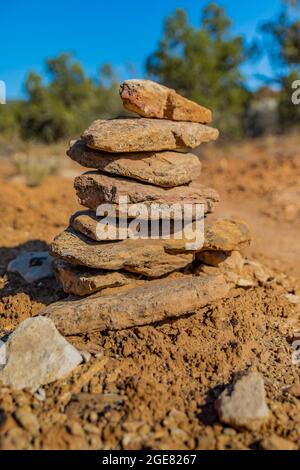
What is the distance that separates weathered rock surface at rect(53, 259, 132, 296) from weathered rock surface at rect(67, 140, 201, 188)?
1.07m

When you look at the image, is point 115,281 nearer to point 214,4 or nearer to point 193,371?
point 193,371

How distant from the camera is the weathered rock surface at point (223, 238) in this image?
4.81 meters

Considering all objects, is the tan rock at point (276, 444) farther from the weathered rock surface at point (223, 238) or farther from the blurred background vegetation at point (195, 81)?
the blurred background vegetation at point (195, 81)

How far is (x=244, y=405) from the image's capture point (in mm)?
3213


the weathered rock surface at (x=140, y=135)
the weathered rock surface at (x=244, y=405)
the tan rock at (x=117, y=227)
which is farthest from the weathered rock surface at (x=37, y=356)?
the weathered rock surface at (x=140, y=135)

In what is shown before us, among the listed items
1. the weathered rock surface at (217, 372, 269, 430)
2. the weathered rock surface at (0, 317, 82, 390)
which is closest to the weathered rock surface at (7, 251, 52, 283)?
the weathered rock surface at (0, 317, 82, 390)

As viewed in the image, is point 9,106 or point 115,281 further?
point 9,106

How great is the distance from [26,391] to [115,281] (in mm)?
1475

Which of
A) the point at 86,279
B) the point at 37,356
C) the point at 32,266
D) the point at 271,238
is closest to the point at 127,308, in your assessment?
the point at 86,279

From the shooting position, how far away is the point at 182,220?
4.91 metres

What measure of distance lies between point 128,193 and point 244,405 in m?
2.34

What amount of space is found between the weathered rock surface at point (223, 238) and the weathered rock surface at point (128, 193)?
258 mm

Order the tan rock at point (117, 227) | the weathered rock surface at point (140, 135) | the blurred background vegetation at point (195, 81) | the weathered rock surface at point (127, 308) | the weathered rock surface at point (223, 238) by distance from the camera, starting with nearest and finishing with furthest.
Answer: the weathered rock surface at point (127, 308) → the weathered rock surface at point (140, 135) → the tan rock at point (117, 227) → the weathered rock surface at point (223, 238) → the blurred background vegetation at point (195, 81)
